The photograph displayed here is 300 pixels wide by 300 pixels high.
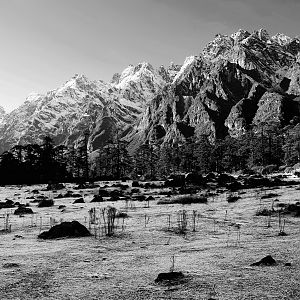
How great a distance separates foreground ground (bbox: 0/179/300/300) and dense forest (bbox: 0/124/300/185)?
181 ft

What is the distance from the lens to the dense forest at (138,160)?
240ft

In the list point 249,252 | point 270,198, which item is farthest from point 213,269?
point 270,198

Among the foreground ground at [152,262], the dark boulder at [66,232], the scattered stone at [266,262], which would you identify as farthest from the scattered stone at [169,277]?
the dark boulder at [66,232]

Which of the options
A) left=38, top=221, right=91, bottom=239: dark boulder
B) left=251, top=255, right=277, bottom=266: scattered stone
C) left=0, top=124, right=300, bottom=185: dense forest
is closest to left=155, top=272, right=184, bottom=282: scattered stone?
left=251, top=255, right=277, bottom=266: scattered stone

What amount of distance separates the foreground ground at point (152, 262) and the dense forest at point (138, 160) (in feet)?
181

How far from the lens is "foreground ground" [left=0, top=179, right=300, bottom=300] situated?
7.47 m

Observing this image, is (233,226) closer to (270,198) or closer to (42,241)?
(42,241)

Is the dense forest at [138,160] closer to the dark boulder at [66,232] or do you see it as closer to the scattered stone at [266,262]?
the dark boulder at [66,232]

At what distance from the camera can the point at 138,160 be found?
118375 mm

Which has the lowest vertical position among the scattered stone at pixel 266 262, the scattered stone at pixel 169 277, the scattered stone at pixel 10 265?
the scattered stone at pixel 10 265

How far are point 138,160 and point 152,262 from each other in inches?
4275

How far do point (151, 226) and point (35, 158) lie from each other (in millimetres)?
67967

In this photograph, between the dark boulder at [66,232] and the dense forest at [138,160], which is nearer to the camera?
the dark boulder at [66,232]

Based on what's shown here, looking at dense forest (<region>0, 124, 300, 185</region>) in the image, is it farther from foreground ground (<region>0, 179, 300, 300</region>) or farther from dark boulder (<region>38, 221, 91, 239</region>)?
Result: foreground ground (<region>0, 179, 300, 300</region>)
